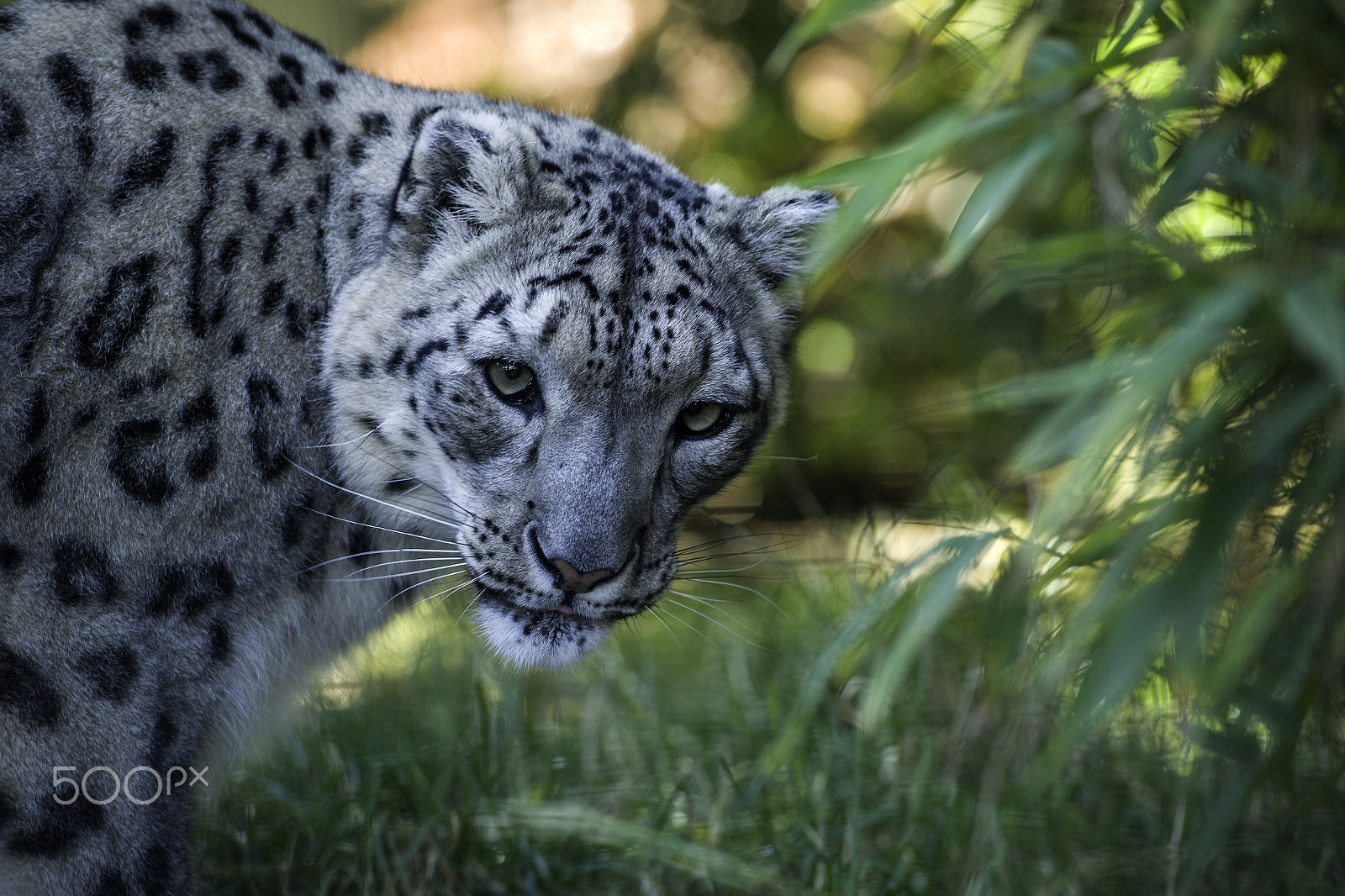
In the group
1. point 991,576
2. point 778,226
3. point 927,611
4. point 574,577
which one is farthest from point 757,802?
point 778,226

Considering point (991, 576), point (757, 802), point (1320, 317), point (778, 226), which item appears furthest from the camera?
point (991, 576)

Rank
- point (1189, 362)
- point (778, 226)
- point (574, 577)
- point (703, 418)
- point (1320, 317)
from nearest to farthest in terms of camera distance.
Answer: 1. point (1320, 317)
2. point (1189, 362)
3. point (574, 577)
4. point (703, 418)
5. point (778, 226)

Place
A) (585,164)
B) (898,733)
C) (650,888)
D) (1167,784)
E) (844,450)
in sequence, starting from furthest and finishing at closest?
(844,450) → (898,733) → (1167,784) → (650,888) → (585,164)

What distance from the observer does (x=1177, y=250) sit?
2252 mm

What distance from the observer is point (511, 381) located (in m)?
2.87

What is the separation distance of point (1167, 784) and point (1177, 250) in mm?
2187

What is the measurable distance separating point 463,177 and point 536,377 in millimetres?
576

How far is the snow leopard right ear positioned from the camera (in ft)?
9.36

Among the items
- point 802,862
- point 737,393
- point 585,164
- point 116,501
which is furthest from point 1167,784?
point 116,501

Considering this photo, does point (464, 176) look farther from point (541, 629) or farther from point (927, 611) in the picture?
point (927, 611)

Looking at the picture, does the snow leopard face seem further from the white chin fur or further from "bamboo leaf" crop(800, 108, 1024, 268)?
"bamboo leaf" crop(800, 108, 1024, 268)

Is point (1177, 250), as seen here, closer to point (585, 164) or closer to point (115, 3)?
Result: point (585, 164)

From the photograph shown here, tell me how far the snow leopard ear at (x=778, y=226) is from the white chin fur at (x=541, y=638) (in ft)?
3.80

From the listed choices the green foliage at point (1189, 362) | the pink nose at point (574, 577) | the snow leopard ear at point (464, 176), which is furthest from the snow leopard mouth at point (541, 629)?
the snow leopard ear at point (464, 176)
